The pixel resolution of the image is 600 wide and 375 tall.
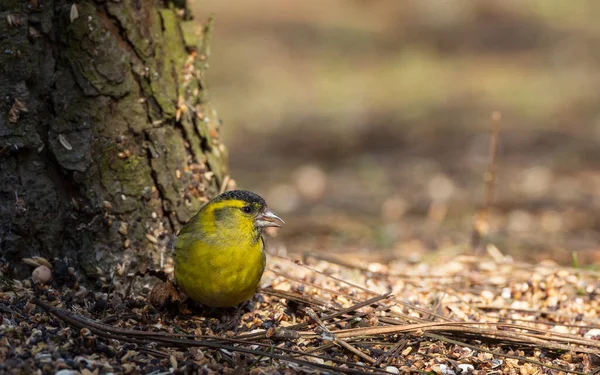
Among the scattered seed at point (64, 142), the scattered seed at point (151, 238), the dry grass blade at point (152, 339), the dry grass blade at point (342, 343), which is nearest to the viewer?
the dry grass blade at point (152, 339)

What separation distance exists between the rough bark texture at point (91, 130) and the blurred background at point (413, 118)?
80.8 inches

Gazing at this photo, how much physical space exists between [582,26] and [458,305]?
13.6 meters

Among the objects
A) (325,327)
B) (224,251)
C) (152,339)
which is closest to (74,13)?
(224,251)

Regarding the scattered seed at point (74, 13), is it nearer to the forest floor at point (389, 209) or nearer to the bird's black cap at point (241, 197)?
the bird's black cap at point (241, 197)

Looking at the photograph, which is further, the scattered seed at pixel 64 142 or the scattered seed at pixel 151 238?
the scattered seed at pixel 151 238

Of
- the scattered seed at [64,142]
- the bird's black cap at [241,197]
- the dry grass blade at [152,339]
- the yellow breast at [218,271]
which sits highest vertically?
the scattered seed at [64,142]

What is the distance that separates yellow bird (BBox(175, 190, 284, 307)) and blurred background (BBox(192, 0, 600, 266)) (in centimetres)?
184

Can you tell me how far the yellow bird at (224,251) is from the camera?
3.61 m

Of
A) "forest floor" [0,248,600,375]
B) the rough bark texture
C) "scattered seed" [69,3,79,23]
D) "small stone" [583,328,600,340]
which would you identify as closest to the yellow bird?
"forest floor" [0,248,600,375]

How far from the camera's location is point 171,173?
13.5 ft

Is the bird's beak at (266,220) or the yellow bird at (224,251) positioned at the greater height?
the bird's beak at (266,220)

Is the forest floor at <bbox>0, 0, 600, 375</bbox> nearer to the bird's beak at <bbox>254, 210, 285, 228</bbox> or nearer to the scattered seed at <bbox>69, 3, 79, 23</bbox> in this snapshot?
the bird's beak at <bbox>254, 210, 285, 228</bbox>

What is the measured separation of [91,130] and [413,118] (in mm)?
7894

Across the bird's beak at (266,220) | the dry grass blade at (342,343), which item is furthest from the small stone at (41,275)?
the dry grass blade at (342,343)
